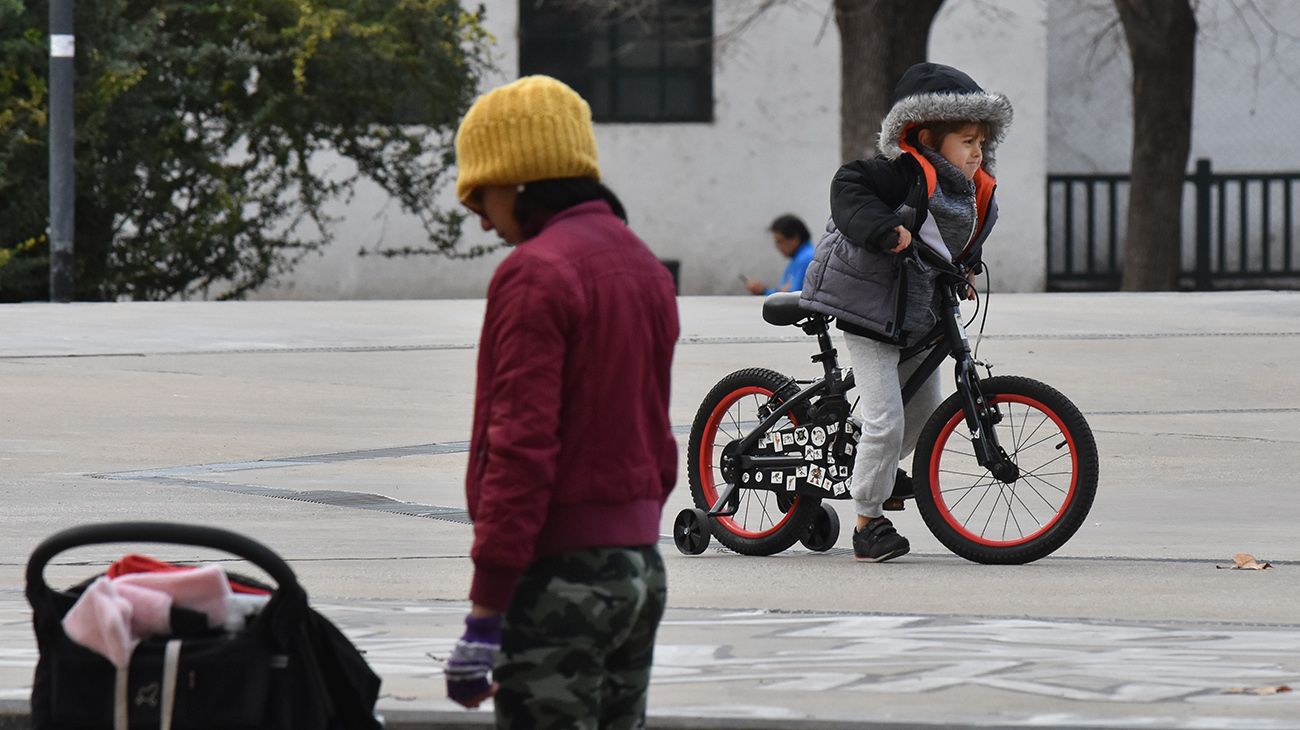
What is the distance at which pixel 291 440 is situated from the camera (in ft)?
36.6

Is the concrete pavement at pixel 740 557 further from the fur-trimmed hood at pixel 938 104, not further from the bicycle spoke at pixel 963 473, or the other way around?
the fur-trimmed hood at pixel 938 104

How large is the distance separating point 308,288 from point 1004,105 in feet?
64.7

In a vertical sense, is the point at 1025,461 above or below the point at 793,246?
below

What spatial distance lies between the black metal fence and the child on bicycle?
21130mm

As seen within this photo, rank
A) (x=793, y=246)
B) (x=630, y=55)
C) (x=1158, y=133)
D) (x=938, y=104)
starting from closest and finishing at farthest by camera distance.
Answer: (x=938, y=104) < (x=793, y=246) < (x=1158, y=133) < (x=630, y=55)

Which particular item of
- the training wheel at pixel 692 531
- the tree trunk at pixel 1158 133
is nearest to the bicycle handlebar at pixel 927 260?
the training wheel at pixel 692 531

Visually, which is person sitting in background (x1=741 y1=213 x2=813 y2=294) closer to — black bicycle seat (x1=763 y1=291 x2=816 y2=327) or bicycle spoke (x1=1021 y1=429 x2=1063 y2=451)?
black bicycle seat (x1=763 y1=291 x2=816 y2=327)

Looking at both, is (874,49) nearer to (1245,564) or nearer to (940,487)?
(940,487)

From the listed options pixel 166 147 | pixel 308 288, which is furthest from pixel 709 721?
pixel 308 288

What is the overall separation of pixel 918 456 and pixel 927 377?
317 millimetres

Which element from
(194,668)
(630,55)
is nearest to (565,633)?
(194,668)

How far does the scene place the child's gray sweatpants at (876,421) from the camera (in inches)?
305

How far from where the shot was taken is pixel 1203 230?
28.7 m

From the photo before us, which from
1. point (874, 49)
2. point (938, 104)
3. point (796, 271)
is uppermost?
point (874, 49)
